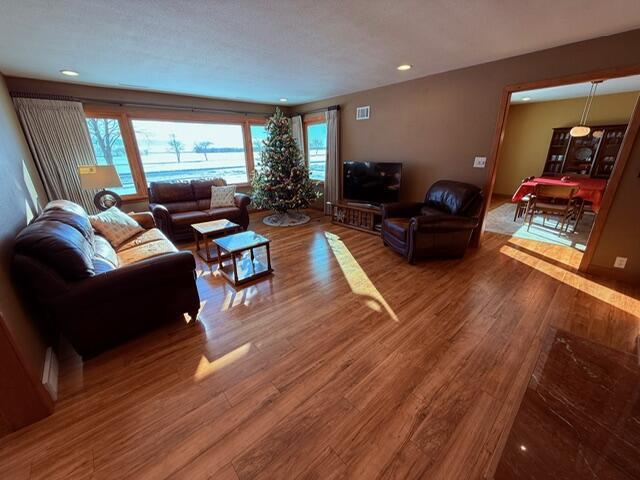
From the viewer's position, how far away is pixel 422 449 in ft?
4.15

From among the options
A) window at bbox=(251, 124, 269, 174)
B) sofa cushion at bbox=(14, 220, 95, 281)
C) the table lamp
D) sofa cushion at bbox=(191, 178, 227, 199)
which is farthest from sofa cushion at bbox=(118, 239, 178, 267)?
window at bbox=(251, 124, 269, 174)

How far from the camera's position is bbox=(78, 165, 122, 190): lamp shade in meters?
3.26

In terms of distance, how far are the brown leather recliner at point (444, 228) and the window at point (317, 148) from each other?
2897mm

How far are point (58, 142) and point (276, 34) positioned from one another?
360cm

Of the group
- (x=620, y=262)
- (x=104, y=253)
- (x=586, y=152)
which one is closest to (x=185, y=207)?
(x=104, y=253)

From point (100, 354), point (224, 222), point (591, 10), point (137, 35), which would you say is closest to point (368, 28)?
point (591, 10)

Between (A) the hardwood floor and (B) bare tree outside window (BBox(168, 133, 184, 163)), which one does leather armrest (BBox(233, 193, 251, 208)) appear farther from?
(A) the hardwood floor

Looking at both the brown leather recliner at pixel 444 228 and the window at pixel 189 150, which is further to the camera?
the window at pixel 189 150

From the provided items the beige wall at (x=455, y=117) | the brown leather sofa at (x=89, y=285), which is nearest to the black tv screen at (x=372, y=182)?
the beige wall at (x=455, y=117)

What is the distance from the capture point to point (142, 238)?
2.94 meters

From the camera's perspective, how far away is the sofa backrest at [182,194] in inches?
168

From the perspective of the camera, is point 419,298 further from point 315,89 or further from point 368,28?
point 315,89

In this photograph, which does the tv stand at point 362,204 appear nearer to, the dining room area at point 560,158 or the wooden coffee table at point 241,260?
the wooden coffee table at point 241,260

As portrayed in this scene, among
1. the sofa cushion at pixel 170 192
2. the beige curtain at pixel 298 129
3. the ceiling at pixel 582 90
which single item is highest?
the ceiling at pixel 582 90
